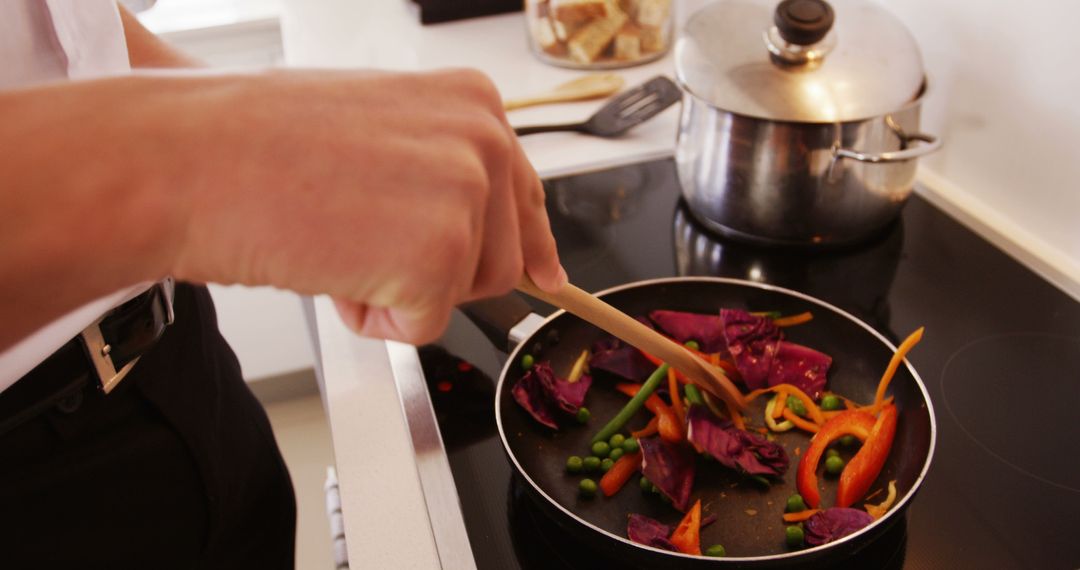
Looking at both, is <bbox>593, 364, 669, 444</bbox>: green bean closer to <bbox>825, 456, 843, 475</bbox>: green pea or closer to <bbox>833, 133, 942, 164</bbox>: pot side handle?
<bbox>825, 456, 843, 475</bbox>: green pea

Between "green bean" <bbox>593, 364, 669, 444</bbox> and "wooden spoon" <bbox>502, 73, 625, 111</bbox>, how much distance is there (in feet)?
2.18

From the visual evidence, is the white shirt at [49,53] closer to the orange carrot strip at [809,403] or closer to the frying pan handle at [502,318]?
the frying pan handle at [502,318]

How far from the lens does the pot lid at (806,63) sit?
3.02 feet

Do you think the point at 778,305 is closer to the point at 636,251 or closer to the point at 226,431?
the point at 636,251

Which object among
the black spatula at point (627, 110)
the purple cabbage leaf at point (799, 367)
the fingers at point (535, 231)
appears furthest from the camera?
the black spatula at point (627, 110)

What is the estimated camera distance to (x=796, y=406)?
802 millimetres

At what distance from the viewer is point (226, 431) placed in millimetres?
951

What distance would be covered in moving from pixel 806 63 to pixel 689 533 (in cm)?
53

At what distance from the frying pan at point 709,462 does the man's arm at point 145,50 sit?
38cm

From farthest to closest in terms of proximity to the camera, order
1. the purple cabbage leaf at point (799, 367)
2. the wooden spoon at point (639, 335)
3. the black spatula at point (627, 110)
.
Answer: the black spatula at point (627, 110), the purple cabbage leaf at point (799, 367), the wooden spoon at point (639, 335)

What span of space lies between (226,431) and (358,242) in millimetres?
635

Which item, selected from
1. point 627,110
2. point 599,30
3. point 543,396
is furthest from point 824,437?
point 599,30

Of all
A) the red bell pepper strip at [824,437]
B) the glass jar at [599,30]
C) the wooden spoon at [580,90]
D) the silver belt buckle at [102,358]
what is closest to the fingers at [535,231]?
the red bell pepper strip at [824,437]

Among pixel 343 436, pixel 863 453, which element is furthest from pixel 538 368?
pixel 863 453
